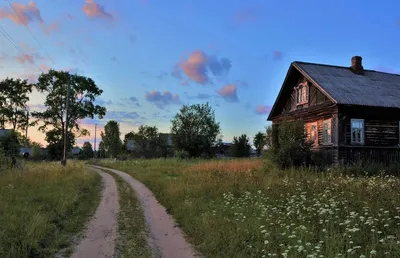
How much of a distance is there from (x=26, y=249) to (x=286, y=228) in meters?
4.90

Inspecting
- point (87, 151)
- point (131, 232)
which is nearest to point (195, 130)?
point (87, 151)

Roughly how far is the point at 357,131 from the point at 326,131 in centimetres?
188

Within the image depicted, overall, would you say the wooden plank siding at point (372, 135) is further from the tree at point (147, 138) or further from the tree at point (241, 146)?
the tree at point (147, 138)

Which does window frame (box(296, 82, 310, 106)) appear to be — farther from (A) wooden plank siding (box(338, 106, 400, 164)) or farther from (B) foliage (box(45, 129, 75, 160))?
(B) foliage (box(45, 129, 75, 160))

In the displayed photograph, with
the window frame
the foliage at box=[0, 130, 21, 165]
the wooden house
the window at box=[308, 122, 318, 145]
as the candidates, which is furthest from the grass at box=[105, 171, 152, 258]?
the window frame

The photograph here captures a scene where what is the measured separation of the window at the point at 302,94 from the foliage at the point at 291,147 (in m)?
5.25

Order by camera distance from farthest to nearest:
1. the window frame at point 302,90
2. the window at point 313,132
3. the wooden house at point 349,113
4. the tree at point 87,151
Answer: the tree at point 87,151 < the window frame at point 302,90 < the window at point 313,132 < the wooden house at point 349,113

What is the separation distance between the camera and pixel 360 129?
917 inches

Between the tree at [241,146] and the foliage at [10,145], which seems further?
the tree at [241,146]

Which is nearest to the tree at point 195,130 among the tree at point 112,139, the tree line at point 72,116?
the tree line at point 72,116

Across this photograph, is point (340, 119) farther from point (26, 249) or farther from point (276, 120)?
point (26, 249)

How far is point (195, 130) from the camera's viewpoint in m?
66.4

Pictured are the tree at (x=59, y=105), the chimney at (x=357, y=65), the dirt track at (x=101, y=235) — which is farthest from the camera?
the tree at (x=59, y=105)

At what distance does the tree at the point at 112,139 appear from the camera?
85125mm
